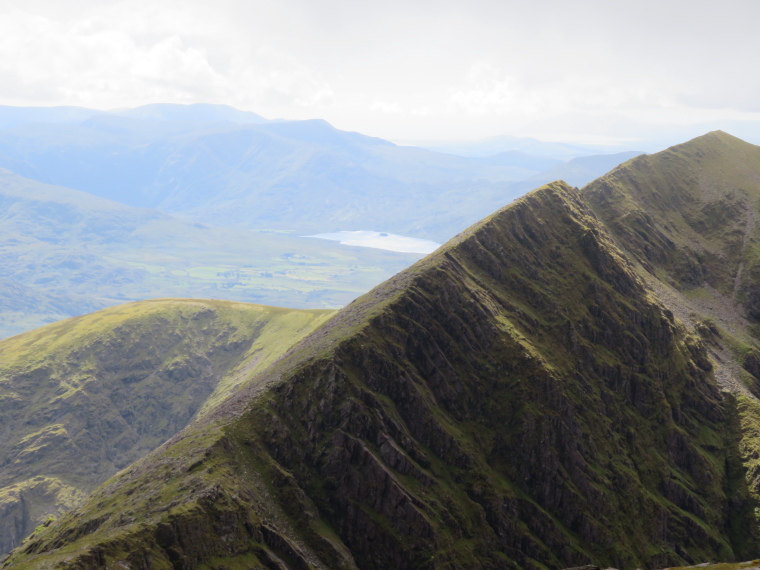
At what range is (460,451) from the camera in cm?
14650

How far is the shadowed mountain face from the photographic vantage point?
112875 mm

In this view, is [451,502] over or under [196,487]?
under

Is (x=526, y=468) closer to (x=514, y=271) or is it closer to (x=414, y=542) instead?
(x=414, y=542)

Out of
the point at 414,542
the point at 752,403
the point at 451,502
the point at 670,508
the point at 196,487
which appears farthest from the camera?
the point at 752,403

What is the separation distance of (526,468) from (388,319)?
178 feet

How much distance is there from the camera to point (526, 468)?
151 meters

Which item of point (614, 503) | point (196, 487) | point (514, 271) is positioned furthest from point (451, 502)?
point (514, 271)

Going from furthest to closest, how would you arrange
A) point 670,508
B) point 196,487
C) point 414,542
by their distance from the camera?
1. point 670,508
2. point 414,542
3. point 196,487

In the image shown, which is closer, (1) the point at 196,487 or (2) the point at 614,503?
(1) the point at 196,487

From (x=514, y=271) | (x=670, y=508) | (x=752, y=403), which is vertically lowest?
(x=670, y=508)

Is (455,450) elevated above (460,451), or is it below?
above

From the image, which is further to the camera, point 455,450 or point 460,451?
point 455,450

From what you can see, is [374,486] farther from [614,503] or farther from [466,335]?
[614,503]

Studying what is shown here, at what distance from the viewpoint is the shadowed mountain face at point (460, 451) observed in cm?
11288
